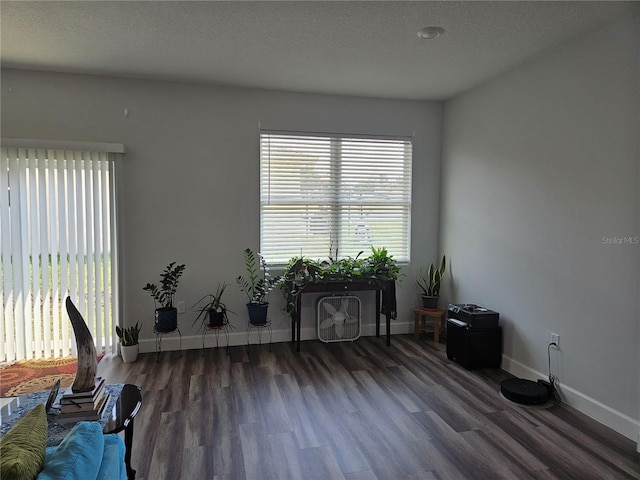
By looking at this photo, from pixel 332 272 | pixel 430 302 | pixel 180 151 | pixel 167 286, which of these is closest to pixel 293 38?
pixel 180 151

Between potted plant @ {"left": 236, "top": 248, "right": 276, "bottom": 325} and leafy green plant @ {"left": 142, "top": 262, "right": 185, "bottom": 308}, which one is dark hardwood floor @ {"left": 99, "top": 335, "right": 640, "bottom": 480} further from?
leafy green plant @ {"left": 142, "top": 262, "right": 185, "bottom": 308}

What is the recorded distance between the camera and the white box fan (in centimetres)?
453

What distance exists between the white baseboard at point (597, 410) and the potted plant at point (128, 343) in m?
3.42

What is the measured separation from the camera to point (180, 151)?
4.20 metres

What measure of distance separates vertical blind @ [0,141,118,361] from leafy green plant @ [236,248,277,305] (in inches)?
47.7

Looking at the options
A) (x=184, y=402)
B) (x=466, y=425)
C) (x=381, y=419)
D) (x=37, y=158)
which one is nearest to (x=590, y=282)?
(x=466, y=425)

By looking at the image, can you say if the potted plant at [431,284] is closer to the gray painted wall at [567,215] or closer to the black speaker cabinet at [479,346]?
the gray painted wall at [567,215]

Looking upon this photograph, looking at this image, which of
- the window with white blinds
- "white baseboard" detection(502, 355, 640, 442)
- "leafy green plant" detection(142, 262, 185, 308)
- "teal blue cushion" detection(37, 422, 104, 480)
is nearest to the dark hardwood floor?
"white baseboard" detection(502, 355, 640, 442)

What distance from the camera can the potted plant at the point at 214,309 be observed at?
410 cm

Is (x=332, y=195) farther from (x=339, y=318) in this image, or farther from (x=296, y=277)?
(x=339, y=318)

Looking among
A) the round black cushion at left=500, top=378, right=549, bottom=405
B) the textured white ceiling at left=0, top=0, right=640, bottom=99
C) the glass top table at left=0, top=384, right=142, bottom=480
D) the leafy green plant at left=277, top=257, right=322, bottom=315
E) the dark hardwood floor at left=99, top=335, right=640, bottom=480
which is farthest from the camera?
the leafy green plant at left=277, top=257, right=322, bottom=315

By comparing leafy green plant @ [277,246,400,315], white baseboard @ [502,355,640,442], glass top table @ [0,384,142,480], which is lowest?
white baseboard @ [502,355,640,442]

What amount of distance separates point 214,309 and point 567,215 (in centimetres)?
307

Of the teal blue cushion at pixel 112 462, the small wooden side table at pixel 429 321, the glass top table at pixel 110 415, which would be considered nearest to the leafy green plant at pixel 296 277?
the small wooden side table at pixel 429 321
